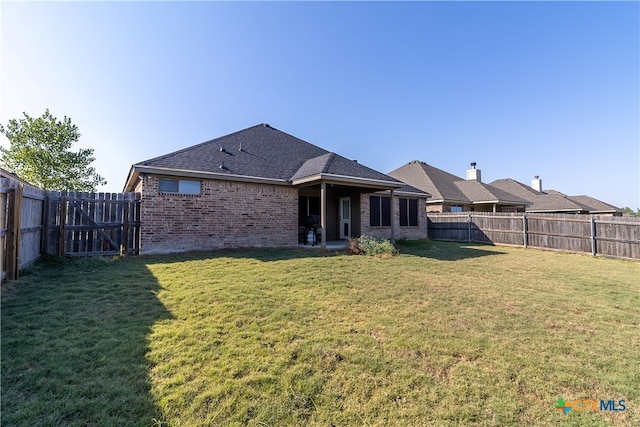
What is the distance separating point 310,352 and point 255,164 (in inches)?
368

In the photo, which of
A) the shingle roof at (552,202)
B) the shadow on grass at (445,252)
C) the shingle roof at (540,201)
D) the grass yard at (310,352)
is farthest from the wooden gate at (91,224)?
the shingle roof at (552,202)

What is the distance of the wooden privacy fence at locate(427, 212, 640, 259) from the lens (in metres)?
9.99

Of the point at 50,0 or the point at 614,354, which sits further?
the point at 50,0

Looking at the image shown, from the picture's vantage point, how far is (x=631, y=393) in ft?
8.07

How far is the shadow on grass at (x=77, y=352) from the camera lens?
83.2 inches

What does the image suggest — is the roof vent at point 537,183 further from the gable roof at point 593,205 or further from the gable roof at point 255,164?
the gable roof at point 255,164

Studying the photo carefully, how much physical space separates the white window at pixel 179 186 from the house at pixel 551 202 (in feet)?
84.7

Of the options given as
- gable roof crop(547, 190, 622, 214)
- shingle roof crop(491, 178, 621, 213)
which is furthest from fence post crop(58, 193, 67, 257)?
gable roof crop(547, 190, 622, 214)

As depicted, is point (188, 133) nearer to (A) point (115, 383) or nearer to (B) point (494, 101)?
(A) point (115, 383)

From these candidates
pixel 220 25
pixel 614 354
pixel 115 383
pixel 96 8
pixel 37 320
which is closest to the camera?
pixel 115 383

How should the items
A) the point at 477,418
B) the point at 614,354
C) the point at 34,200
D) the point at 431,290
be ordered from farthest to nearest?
1. the point at 34,200
2. the point at 431,290
3. the point at 614,354
4. the point at 477,418

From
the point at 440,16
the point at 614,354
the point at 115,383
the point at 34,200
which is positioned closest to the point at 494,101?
the point at 440,16

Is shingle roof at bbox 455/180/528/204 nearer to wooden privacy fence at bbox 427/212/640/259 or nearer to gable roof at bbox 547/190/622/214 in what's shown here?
wooden privacy fence at bbox 427/212/640/259

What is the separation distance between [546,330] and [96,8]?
12.5 m
